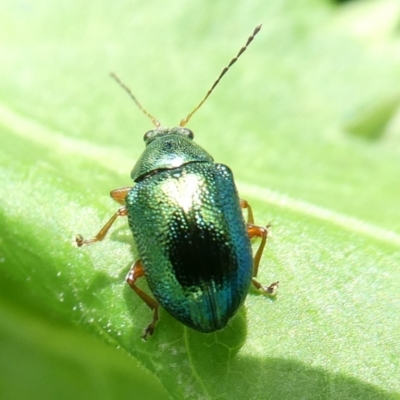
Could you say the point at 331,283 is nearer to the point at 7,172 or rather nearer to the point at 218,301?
the point at 218,301

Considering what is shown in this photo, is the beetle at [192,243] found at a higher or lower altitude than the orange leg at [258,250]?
higher

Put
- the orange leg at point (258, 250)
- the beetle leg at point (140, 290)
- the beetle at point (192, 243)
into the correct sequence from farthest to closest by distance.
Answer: the orange leg at point (258, 250) → the beetle leg at point (140, 290) → the beetle at point (192, 243)

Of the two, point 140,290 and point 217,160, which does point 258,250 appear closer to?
point 140,290

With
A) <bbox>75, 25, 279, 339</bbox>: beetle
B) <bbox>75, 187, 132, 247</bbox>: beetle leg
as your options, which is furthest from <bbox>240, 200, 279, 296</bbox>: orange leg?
<bbox>75, 187, 132, 247</bbox>: beetle leg

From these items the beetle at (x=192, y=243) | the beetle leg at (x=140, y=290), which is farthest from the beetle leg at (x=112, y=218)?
the beetle leg at (x=140, y=290)

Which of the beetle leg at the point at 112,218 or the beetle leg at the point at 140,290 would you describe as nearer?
the beetle leg at the point at 140,290

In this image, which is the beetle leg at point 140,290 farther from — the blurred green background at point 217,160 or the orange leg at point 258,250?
the orange leg at point 258,250

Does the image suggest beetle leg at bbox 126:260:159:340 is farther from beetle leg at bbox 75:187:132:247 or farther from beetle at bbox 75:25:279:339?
beetle leg at bbox 75:187:132:247

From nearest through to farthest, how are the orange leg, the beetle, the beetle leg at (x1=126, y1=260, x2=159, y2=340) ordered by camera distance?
the beetle → the beetle leg at (x1=126, y1=260, x2=159, y2=340) → the orange leg
